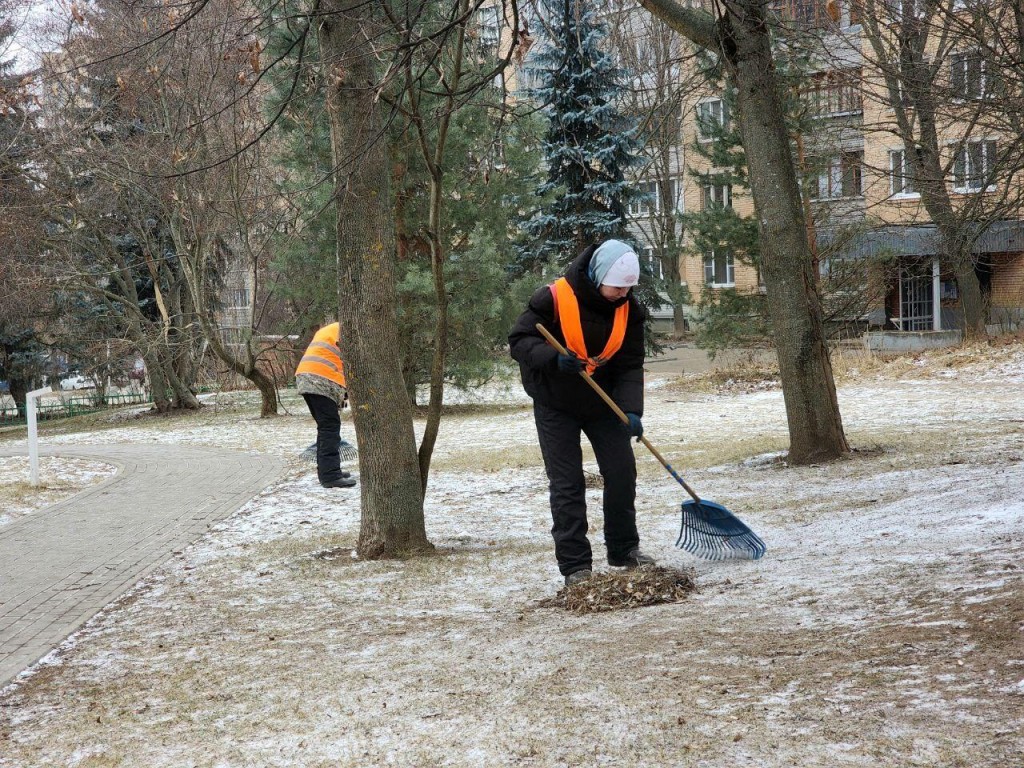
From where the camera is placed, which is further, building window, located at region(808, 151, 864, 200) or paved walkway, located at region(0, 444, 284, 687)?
building window, located at region(808, 151, 864, 200)

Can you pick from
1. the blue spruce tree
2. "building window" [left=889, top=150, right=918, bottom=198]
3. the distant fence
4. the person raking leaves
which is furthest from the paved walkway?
the distant fence

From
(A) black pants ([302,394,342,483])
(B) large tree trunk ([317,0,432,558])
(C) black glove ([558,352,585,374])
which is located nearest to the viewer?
(C) black glove ([558,352,585,374])

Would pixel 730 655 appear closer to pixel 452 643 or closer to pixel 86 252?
pixel 452 643

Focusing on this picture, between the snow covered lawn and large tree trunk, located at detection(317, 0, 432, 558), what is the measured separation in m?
0.38

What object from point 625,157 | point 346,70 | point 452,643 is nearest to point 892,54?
point 346,70

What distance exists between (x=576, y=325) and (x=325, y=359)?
17.3ft

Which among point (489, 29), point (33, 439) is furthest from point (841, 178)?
Answer: point (33, 439)

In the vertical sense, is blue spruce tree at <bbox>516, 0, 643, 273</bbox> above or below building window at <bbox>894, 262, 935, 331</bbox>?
above

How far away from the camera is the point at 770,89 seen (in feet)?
33.3

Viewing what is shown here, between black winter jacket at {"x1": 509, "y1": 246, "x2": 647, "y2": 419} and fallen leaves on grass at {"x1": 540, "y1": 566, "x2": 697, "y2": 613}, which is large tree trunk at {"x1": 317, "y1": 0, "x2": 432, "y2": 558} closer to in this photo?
black winter jacket at {"x1": 509, "y1": 246, "x2": 647, "y2": 419}

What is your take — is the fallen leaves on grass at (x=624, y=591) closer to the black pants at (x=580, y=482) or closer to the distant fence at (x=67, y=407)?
the black pants at (x=580, y=482)

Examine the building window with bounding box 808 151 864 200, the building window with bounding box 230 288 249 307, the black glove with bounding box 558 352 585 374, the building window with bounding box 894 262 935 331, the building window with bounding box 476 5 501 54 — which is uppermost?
the building window with bounding box 808 151 864 200

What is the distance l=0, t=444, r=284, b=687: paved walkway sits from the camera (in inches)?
253

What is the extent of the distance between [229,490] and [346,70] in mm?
6105
